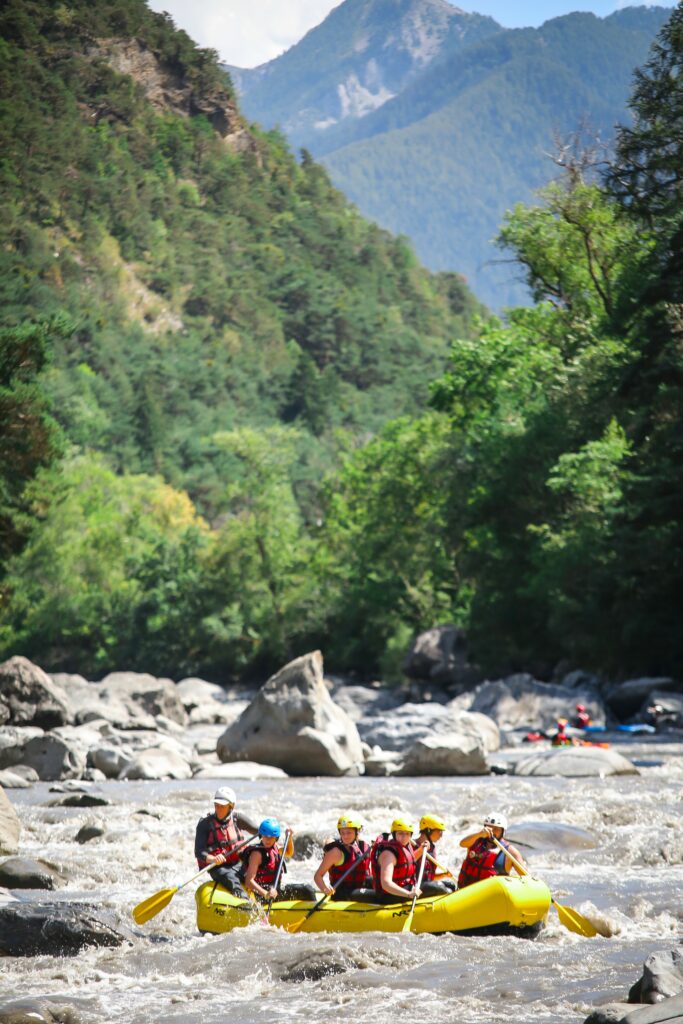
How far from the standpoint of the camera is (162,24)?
118750 mm

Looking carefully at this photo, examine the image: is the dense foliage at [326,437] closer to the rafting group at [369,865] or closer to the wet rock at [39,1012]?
the rafting group at [369,865]

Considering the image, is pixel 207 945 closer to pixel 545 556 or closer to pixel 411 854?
pixel 411 854

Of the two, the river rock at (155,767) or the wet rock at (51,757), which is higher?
the wet rock at (51,757)

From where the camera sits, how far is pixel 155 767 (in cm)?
2241

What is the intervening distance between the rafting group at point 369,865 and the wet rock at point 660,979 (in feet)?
9.41

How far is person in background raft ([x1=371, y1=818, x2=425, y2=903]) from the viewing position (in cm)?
1059

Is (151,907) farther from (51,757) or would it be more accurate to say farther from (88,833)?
(51,757)

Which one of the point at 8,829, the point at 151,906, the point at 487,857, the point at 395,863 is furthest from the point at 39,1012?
the point at 8,829

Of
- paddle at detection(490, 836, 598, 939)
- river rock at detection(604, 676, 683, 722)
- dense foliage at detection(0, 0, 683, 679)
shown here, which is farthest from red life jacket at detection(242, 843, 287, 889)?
river rock at detection(604, 676, 683, 722)

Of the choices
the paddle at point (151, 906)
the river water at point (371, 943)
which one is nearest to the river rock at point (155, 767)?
the river water at point (371, 943)

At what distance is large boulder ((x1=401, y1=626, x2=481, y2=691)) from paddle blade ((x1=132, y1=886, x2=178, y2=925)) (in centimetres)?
2847

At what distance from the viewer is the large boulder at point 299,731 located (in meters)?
21.9

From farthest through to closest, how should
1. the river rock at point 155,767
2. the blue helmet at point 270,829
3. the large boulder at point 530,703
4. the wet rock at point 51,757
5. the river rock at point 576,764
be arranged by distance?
the large boulder at point 530,703 → the river rock at point 155,767 → the wet rock at point 51,757 → the river rock at point 576,764 → the blue helmet at point 270,829

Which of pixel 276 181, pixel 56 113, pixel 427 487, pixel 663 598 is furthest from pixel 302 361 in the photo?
pixel 663 598
